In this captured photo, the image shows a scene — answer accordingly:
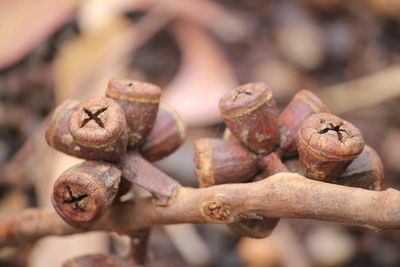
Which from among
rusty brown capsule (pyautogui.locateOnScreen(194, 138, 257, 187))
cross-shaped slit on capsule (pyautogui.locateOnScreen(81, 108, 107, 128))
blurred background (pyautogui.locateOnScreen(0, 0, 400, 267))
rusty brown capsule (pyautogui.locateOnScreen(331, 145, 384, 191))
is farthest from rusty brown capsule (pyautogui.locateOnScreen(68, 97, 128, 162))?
blurred background (pyautogui.locateOnScreen(0, 0, 400, 267))

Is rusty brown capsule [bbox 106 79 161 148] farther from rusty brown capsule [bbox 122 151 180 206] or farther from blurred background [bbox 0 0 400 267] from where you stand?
blurred background [bbox 0 0 400 267]

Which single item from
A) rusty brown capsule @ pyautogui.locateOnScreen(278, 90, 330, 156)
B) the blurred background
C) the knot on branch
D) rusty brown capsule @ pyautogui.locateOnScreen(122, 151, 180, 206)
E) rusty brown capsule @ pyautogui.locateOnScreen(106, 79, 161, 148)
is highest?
rusty brown capsule @ pyautogui.locateOnScreen(106, 79, 161, 148)

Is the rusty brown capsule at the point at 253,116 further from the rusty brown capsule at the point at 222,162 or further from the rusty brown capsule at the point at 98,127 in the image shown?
the rusty brown capsule at the point at 98,127

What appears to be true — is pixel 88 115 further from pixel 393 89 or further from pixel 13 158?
pixel 393 89

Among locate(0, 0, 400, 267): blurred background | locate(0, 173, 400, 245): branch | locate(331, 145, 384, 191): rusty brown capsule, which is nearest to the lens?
locate(0, 173, 400, 245): branch

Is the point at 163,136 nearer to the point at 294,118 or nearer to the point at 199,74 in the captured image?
the point at 294,118

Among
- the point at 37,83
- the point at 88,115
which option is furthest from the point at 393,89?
the point at 88,115
